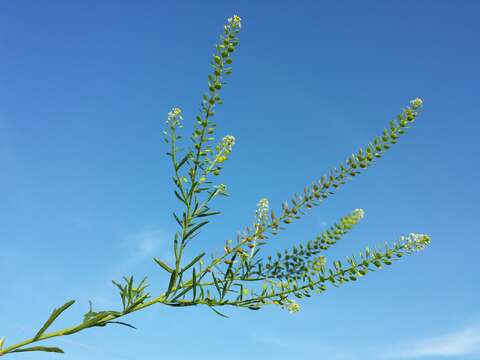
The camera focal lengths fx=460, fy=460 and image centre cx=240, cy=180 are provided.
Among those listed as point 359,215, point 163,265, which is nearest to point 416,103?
point 359,215

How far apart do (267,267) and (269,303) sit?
280 millimetres

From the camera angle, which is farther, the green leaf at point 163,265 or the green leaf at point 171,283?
the green leaf at point 163,265

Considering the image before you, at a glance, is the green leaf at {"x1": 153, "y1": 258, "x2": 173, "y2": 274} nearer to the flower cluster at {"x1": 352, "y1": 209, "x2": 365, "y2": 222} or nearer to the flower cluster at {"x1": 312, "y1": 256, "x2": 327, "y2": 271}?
the flower cluster at {"x1": 312, "y1": 256, "x2": 327, "y2": 271}

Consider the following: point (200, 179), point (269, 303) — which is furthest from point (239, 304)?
point (200, 179)

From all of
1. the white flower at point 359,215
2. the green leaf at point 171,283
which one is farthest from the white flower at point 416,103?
the green leaf at point 171,283

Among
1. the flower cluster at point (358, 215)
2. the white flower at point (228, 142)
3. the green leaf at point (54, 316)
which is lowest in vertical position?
the green leaf at point (54, 316)

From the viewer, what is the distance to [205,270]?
3.33m

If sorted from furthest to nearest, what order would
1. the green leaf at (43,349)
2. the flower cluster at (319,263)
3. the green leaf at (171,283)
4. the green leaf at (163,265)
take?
the flower cluster at (319,263) < the green leaf at (163,265) < the green leaf at (171,283) < the green leaf at (43,349)

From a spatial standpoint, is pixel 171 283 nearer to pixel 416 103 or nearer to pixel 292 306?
pixel 292 306

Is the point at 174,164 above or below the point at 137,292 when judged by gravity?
above

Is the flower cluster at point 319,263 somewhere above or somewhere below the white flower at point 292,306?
above

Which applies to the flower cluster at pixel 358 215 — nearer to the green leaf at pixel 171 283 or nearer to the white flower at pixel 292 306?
the white flower at pixel 292 306

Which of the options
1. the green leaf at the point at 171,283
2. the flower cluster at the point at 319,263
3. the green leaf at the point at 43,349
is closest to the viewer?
the green leaf at the point at 43,349

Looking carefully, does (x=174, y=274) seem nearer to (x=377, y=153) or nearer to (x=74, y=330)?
(x=74, y=330)
